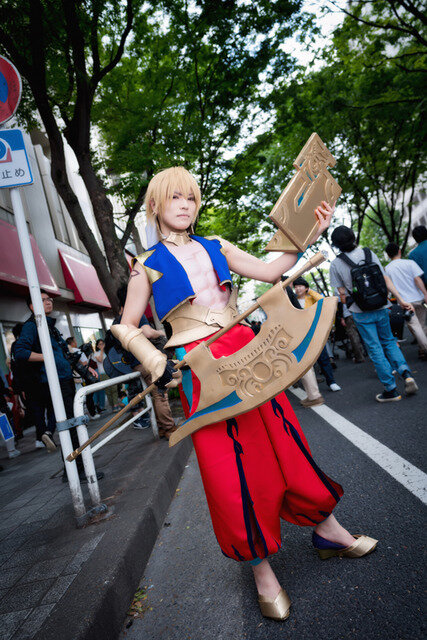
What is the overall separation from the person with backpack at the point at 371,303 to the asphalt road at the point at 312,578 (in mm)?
1304

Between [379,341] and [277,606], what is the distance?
323 centimetres

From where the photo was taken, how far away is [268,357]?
1401 mm

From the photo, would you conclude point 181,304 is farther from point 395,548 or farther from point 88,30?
point 88,30

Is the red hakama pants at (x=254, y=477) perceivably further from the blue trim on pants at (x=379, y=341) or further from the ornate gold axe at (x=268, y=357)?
the blue trim on pants at (x=379, y=341)

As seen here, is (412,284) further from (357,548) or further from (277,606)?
(277,606)

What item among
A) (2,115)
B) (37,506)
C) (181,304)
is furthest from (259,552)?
(2,115)

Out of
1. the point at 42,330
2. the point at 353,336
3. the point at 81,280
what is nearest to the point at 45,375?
the point at 42,330

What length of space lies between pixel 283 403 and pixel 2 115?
2.66 metres

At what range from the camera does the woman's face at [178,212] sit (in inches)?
72.9

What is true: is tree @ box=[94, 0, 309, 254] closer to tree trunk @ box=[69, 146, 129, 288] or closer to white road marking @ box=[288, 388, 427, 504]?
tree trunk @ box=[69, 146, 129, 288]

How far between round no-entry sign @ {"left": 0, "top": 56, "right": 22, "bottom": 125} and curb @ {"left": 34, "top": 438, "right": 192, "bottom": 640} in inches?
107

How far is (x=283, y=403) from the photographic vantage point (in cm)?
176

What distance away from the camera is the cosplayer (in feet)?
5.21

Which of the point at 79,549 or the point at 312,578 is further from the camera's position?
the point at 79,549
